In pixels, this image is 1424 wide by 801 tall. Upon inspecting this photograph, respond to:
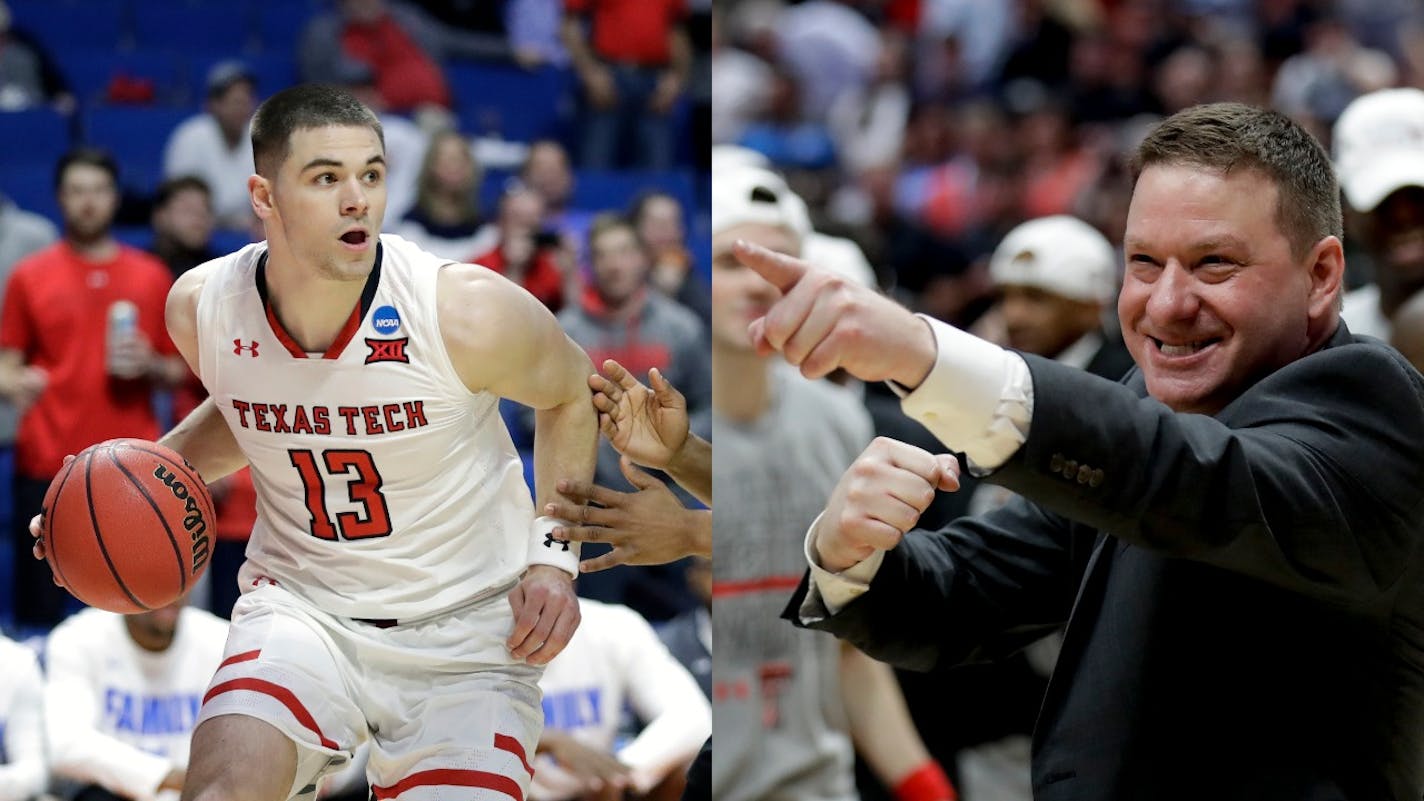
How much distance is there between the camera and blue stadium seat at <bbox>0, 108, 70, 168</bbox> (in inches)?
152

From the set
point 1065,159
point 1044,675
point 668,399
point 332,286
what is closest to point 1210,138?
point 668,399

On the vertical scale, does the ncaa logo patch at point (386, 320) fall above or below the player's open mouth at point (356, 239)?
below

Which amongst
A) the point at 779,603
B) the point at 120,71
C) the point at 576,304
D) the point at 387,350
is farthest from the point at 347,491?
the point at 120,71

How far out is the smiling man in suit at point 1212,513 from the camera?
6.67ft

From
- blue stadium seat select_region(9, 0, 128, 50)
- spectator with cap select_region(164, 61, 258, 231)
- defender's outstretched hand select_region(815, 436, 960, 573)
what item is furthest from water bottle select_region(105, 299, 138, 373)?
blue stadium seat select_region(9, 0, 128, 50)

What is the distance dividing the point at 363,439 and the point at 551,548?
35 cm

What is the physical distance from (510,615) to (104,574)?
666 millimetres

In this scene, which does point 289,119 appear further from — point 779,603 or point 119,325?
point 779,603

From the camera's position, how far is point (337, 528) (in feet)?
9.05

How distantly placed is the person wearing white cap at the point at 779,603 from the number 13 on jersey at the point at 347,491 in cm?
100

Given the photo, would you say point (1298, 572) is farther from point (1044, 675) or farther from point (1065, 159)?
point (1065, 159)

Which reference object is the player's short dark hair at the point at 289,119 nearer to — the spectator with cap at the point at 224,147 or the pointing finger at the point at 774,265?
the spectator with cap at the point at 224,147

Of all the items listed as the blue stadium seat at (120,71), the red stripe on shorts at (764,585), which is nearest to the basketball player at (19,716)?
the red stripe on shorts at (764,585)

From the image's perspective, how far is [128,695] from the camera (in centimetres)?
294
